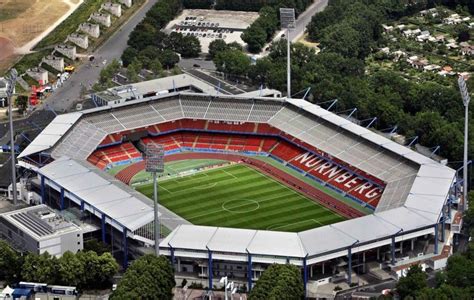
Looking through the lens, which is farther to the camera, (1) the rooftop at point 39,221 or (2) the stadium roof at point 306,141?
(1) the rooftop at point 39,221

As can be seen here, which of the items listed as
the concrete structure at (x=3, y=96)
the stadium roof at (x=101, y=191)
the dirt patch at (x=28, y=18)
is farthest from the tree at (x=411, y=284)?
the dirt patch at (x=28, y=18)

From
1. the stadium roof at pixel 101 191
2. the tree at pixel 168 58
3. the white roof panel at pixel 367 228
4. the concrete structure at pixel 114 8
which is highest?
the concrete structure at pixel 114 8

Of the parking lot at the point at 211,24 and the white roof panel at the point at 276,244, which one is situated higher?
the parking lot at the point at 211,24

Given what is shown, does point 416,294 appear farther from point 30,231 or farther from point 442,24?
point 442,24

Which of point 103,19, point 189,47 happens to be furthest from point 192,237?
point 103,19

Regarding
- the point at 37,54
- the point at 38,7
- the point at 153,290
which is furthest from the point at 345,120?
the point at 38,7

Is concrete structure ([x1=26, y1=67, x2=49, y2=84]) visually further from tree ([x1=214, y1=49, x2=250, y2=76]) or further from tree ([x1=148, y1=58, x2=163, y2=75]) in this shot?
tree ([x1=214, y1=49, x2=250, y2=76])

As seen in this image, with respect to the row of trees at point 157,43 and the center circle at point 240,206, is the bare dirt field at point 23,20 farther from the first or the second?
the center circle at point 240,206

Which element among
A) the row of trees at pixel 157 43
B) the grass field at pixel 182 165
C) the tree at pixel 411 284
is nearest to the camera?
the tree at pixel 411 284
